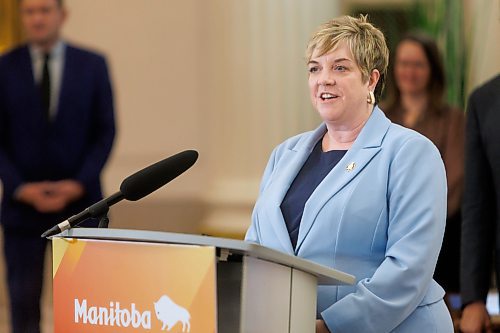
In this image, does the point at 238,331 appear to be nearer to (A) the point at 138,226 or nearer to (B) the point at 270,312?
(B) the point at 270,312

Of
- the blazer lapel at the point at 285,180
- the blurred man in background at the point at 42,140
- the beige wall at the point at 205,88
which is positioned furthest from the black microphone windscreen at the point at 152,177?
the beige wall at the point at 205,88

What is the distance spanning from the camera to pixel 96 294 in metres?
2.43

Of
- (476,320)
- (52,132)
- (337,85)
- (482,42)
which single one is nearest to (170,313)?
(337,85)

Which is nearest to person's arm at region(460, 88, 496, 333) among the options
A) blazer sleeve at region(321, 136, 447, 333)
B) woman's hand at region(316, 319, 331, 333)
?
blazer sleeve at region(321, 136, 447, 333)

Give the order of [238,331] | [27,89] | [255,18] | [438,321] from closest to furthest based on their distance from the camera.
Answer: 1. [238,331]
2. [438,321]
3. [27,89]
4. [255,18]

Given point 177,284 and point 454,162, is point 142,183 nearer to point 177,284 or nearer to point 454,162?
point 177,284

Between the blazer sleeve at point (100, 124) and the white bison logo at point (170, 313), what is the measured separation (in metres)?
2.69

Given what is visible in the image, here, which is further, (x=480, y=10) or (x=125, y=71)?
(x=125, y=71)

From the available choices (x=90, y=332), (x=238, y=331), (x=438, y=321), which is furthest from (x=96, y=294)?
(x=438, y=321)

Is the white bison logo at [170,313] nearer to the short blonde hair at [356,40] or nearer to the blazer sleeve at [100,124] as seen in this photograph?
the short blonde hair at [356,40]

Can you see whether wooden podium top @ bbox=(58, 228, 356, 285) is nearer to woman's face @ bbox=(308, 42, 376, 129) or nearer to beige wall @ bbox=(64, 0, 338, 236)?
woman's face @ bbox=(308, 42, 376, 129)

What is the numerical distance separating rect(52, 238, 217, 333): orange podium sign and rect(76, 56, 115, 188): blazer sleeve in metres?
2.47

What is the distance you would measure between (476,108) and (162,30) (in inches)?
157

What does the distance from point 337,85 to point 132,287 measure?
2.42 feet
